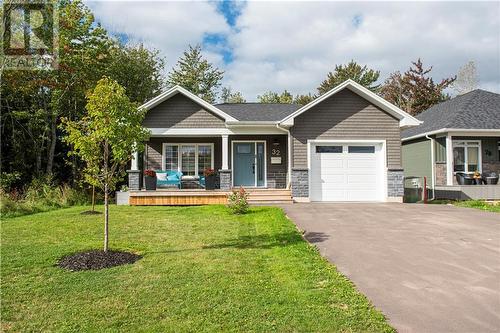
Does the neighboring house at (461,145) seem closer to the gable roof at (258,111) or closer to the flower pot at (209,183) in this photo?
the gable roof at (258,111)

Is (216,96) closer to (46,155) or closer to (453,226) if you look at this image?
(46,155)

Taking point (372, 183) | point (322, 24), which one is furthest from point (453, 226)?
point (322, 24)

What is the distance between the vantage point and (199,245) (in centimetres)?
695

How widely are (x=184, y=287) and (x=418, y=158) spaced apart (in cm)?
1782

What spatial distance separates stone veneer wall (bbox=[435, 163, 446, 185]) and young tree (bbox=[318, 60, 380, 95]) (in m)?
23.6

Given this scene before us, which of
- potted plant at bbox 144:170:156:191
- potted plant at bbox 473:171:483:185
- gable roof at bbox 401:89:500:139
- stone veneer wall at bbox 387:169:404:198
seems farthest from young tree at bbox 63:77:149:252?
potted plant at bbox 473:171:483:185

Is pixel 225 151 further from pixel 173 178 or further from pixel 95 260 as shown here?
pixel 95 260

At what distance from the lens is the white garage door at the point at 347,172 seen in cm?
1470

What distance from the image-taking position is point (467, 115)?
682 inches

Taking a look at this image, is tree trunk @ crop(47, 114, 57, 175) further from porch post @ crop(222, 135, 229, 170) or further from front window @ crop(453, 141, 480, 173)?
front window @ crop(453, 141, 480, 173)

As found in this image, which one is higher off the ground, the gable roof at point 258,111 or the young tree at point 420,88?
the young tree at point 420,88

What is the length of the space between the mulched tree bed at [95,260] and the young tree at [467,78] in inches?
1509

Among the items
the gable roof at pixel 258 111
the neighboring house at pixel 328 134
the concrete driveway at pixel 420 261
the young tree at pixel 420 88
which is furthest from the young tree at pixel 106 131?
the young tree at pixel 420 88

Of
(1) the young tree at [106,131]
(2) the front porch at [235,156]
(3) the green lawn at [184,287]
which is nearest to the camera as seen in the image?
(3) the green lawn at [184,287]
